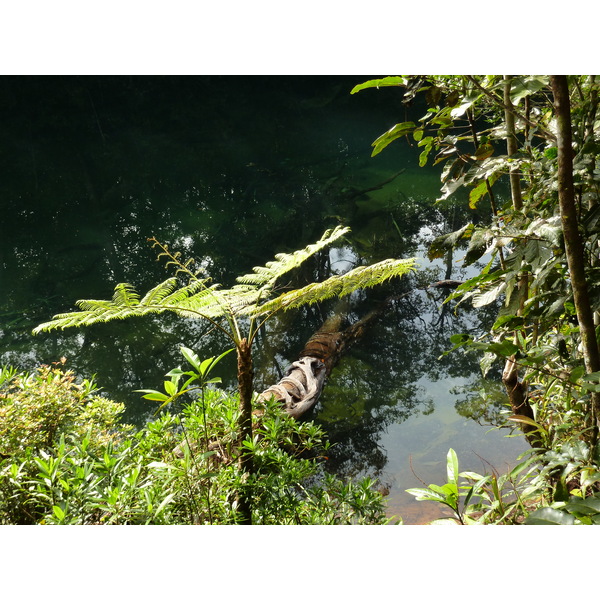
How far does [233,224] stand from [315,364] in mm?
2045


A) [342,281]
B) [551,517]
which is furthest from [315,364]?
[551,517]

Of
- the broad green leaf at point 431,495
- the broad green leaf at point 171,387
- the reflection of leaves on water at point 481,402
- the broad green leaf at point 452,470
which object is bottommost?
the reflection of leaves on water at point 481,402

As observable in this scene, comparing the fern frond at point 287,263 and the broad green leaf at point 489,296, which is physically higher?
the fern frond at point 287,263

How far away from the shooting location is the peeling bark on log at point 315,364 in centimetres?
233

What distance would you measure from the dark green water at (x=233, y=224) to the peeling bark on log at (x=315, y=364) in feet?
0.24

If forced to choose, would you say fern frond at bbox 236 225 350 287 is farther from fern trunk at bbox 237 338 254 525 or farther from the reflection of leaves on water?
the reflection of leaves on water

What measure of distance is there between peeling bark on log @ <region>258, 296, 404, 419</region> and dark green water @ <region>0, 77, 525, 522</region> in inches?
2.9

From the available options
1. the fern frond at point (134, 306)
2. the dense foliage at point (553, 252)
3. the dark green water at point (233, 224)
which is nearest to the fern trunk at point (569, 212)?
the dense foliage at point (553, 252)

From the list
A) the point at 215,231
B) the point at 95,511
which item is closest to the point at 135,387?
the point at 95,511

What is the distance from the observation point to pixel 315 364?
2.68 metres

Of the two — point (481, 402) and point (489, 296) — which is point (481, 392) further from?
point (481, 402)

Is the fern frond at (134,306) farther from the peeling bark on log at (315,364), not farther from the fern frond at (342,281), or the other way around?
the peeling bark on log at (315,364)

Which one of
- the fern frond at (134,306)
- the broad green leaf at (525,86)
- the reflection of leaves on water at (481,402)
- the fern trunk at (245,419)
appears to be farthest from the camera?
the reflection of leaves on water at (481,402)

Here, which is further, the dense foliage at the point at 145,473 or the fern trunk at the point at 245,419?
the fern trunk at the point at 245,419
